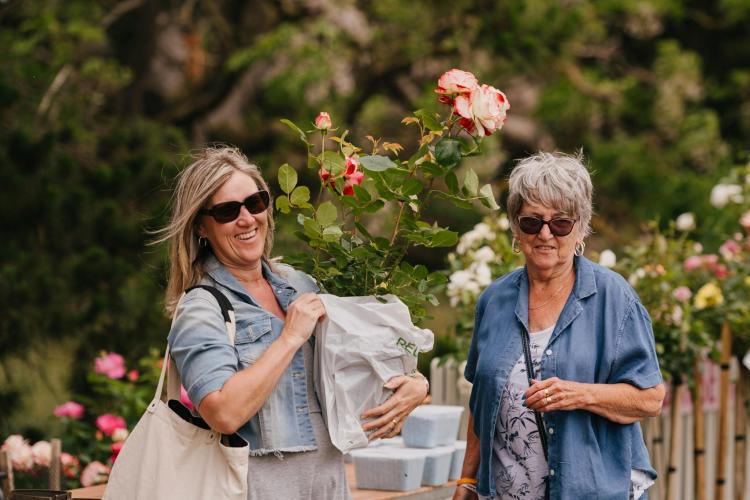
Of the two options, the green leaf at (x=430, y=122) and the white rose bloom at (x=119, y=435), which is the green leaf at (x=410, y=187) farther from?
the white rose bloom at (x=119, y=435)

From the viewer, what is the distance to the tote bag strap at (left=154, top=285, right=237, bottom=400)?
2.24 m

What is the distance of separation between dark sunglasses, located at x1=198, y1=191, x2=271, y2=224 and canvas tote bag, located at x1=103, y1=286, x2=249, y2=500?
25 cm

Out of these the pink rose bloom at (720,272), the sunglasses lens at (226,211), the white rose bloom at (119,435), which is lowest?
the white rose bloom at (119,435)

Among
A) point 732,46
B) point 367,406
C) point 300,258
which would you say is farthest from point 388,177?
point 732,46

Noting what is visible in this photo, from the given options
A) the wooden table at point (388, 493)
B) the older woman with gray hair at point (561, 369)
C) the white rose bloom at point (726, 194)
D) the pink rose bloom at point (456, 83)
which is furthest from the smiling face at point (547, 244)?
the white rose bloom at point (726, 194)

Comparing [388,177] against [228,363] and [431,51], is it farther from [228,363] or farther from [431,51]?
[431,51]

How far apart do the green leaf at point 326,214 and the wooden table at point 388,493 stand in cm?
116

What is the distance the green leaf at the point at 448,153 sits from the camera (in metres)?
2.40

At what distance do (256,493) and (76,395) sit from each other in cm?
359

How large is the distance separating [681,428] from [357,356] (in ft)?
9.81

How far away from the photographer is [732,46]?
39.9ft

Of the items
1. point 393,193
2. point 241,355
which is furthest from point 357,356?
point 393,193

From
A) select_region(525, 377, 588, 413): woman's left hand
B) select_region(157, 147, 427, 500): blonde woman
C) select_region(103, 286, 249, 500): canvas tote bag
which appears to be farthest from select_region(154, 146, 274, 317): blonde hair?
select_region(525, 377, 588, 413): woman's left hand

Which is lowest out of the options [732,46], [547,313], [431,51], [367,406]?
[367,406]
